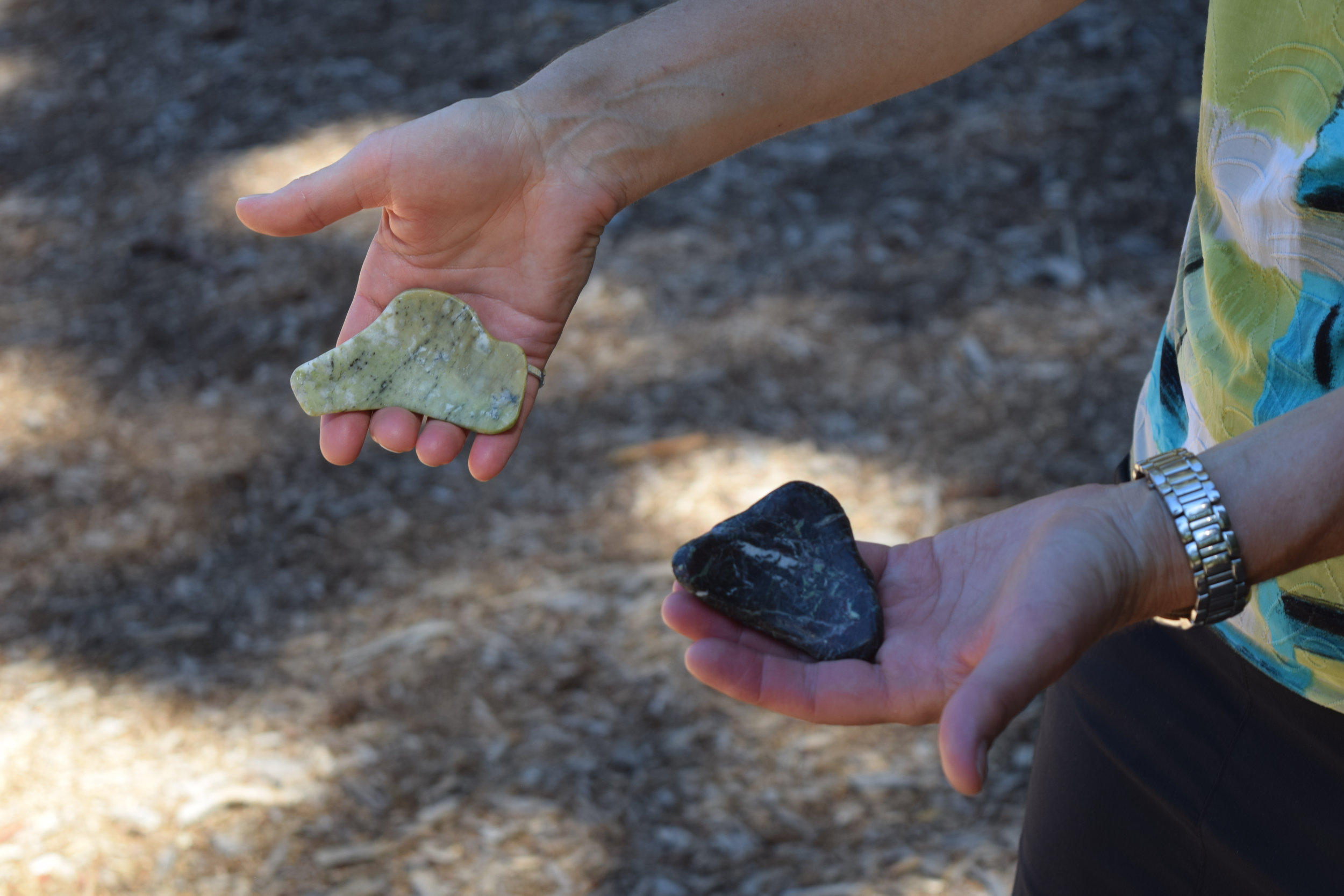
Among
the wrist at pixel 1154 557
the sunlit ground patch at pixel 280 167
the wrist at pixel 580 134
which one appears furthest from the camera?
the sunlit ground patch at pixel 280 167

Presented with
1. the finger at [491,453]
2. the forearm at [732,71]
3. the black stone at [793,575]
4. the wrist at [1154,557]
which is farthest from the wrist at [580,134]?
the wrist at [1154,557]

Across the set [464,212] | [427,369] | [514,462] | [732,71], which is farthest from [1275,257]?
[514,462]

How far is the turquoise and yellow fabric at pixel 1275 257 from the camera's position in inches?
36.4

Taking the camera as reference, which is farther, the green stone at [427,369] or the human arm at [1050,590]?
the green stone at [427,369]

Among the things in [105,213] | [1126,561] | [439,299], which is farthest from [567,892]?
[105,213]

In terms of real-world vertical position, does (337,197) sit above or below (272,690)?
above

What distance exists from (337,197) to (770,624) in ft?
2.49

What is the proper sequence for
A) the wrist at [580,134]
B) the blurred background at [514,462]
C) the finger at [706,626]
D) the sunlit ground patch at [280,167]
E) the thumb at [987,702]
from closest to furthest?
the thumb at [987,702] → the finger at [706,626] → the wrist at [580,134] → the blurred background at [514,462] → the sunlit ground patch at [280,167]

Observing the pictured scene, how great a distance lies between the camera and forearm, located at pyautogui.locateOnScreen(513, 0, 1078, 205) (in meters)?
1.27

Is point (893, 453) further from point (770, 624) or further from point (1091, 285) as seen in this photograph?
point (770, 624)

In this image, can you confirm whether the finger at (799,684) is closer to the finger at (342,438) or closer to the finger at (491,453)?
the finger at (491,453)

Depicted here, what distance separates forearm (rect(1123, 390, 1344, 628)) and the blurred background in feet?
3.86

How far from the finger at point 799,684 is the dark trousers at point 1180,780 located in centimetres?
32

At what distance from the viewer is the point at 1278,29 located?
956 mm
